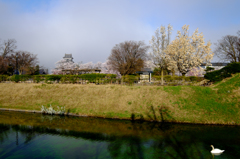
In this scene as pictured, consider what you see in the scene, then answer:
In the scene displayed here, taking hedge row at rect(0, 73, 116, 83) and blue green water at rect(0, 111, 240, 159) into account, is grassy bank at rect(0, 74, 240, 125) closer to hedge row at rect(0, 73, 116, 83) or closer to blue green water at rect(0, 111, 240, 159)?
blue green water at rect(0, 111, 240, 159)

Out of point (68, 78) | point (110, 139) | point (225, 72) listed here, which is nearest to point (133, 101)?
point (110, 139)

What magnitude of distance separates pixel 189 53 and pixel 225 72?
6.46m

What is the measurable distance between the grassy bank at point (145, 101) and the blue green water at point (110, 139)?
1.49 m

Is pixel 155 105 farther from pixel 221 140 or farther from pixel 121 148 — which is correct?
pixel 121 148

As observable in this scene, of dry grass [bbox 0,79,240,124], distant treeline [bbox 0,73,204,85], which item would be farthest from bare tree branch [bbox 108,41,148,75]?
dry grass [bbox 0,79,240,124]

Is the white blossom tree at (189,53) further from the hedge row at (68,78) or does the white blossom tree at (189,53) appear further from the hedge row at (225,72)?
the hedge row at (68,78)

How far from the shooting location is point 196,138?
1194 cm

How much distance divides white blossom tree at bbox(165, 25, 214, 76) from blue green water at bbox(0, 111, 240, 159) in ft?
45.5

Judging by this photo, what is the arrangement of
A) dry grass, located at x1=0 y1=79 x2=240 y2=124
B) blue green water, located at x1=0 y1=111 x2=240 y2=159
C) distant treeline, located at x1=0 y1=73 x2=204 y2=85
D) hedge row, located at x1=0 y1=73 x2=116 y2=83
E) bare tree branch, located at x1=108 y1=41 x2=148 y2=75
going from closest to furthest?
blue green water, located at x1=0 y1=111 x2=240 y2=159
dry grass, located at x1=0 y1=79 x2=240 y2=124
distant treeline, located at x1=0 y1=73 x2=204 y2=85
hedge row, located at x1=0 y1=73 x2=116 y2=83
bare tree branch, located at x1=108 y1=41 x2=148 y2=75

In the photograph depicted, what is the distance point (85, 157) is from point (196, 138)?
8498 millimetres

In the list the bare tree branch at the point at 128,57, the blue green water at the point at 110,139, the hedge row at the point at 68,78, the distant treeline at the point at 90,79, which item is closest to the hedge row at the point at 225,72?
the distant treeline at the point at 90,79

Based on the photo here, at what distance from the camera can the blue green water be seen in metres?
9.38

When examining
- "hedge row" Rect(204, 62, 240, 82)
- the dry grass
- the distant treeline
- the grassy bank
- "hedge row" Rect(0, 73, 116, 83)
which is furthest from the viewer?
"hedge row" Rect(0, 73, 116, 83)

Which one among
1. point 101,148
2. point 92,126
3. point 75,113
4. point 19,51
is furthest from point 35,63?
A: point 101,148
